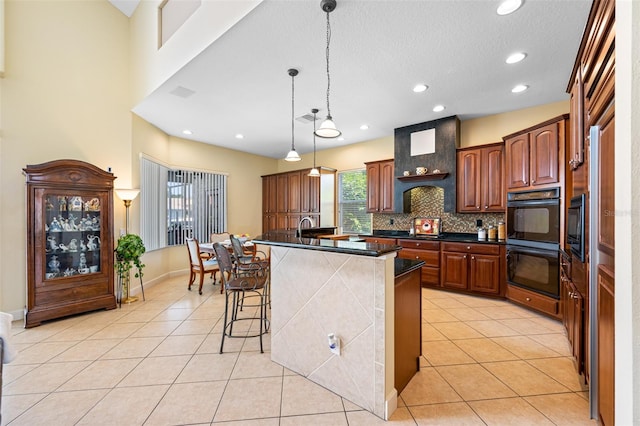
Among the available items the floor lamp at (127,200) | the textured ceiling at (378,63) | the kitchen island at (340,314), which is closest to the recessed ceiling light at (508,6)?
the textured ceiling at (378,63)

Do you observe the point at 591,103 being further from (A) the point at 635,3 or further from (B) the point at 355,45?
(B) the point at 355,45

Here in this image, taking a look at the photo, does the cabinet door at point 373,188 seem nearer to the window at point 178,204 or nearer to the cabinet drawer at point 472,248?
the cabinet drawer at point 472,248

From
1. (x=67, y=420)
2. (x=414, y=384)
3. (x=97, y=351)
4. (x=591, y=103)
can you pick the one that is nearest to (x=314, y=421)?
(x=414, y=384)

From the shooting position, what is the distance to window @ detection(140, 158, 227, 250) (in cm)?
475

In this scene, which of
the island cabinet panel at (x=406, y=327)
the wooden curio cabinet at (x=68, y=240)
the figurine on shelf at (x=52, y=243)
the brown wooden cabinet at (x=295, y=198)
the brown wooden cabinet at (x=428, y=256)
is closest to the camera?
the island cabinet panel at (x=406, y=327)

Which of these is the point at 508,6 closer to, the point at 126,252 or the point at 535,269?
the point at 535,269

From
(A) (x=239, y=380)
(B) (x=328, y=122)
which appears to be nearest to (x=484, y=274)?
(B) (x=328, y=122)

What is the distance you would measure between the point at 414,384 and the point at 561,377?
117 centimetres

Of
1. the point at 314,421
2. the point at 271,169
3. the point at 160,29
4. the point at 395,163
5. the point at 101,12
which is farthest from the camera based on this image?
the point at 271,169

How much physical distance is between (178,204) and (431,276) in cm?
502

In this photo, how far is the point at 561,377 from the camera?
2.12 meters

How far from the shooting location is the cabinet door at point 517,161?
11.6ft

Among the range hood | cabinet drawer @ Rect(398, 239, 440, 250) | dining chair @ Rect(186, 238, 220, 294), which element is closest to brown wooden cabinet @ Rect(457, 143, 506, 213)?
the range hood

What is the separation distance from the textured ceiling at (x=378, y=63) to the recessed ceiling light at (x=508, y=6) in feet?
0.16
